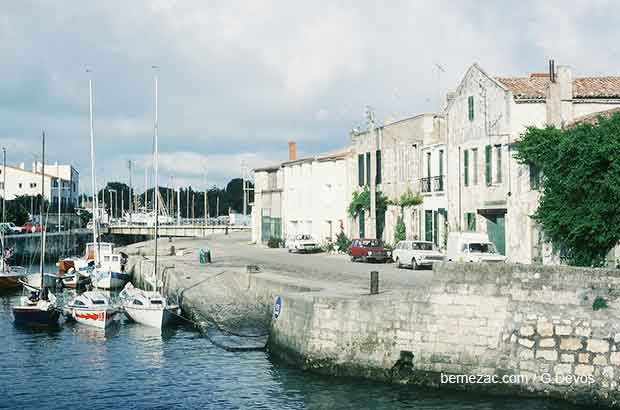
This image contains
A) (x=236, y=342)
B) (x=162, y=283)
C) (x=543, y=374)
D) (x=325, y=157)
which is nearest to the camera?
(x=543, y=374)

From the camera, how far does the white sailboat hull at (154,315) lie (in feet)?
139

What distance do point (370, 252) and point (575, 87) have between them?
16.0m

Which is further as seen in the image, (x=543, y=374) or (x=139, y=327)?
(x=139, y=327)

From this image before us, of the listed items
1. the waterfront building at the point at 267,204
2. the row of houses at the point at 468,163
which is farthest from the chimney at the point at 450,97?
the waterfront building at the point at 267,204

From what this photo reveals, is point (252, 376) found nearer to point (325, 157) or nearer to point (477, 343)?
point (477, 343)

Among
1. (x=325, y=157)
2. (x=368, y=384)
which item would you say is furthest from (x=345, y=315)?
(x=325, y=157)

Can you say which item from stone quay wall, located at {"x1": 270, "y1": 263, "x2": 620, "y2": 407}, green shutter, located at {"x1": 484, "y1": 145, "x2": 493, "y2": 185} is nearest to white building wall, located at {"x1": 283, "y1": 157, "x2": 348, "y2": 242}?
green shutter, located at {"x1": 484, "y1": 145, "x2": 493, "y2": 185}

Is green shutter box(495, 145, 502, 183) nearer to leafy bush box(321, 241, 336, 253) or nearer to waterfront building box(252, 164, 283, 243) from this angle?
leafy bush box(321, 241, 336, 253)

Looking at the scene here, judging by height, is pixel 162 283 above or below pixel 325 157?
below

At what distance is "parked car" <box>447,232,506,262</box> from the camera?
43253 mm

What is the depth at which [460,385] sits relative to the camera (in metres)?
26.1

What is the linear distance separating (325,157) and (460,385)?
48113 mm

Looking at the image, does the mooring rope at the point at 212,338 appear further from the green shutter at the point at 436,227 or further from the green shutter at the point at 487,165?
the green shutter at the point at 436,227

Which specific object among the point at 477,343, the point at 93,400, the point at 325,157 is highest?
the point at 325,157
